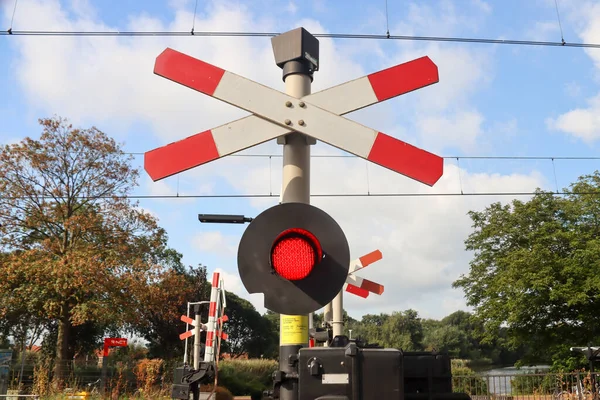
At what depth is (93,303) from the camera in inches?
795

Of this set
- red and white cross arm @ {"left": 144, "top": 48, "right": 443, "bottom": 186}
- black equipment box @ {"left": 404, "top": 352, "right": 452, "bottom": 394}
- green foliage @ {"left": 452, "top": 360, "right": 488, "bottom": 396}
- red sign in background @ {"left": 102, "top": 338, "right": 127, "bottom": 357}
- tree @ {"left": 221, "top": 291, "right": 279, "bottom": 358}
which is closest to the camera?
red and white cross arm @ {"left": 144, "top": 48, "right": 443, "bottom": 186}

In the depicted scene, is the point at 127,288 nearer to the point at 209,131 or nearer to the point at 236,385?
the point at 236,385

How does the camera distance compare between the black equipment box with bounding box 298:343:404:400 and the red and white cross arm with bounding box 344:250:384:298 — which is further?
the red and white cross arm with bounding box 344:250:384:298

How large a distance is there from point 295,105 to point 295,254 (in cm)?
66

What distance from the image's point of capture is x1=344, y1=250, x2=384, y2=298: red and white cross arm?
28.7 feet

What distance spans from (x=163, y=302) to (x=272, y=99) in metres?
21.0

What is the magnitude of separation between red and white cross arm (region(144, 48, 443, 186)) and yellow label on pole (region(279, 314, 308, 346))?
0.81 m

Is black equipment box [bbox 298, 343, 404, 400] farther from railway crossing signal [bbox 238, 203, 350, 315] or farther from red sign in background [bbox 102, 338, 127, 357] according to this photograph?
red sign in background [bbox 102, 338, 127, 357]

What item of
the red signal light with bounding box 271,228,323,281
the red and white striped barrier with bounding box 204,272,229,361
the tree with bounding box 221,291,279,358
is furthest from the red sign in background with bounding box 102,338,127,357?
the tree with bounding box 221,291,279,358

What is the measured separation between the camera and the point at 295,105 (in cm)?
224

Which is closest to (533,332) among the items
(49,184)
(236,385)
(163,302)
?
(236,385)

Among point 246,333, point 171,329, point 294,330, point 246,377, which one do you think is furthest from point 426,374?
point 246,333

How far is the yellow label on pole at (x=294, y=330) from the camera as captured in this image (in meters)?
2.35

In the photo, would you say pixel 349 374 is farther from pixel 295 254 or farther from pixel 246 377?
pixel 246 377
